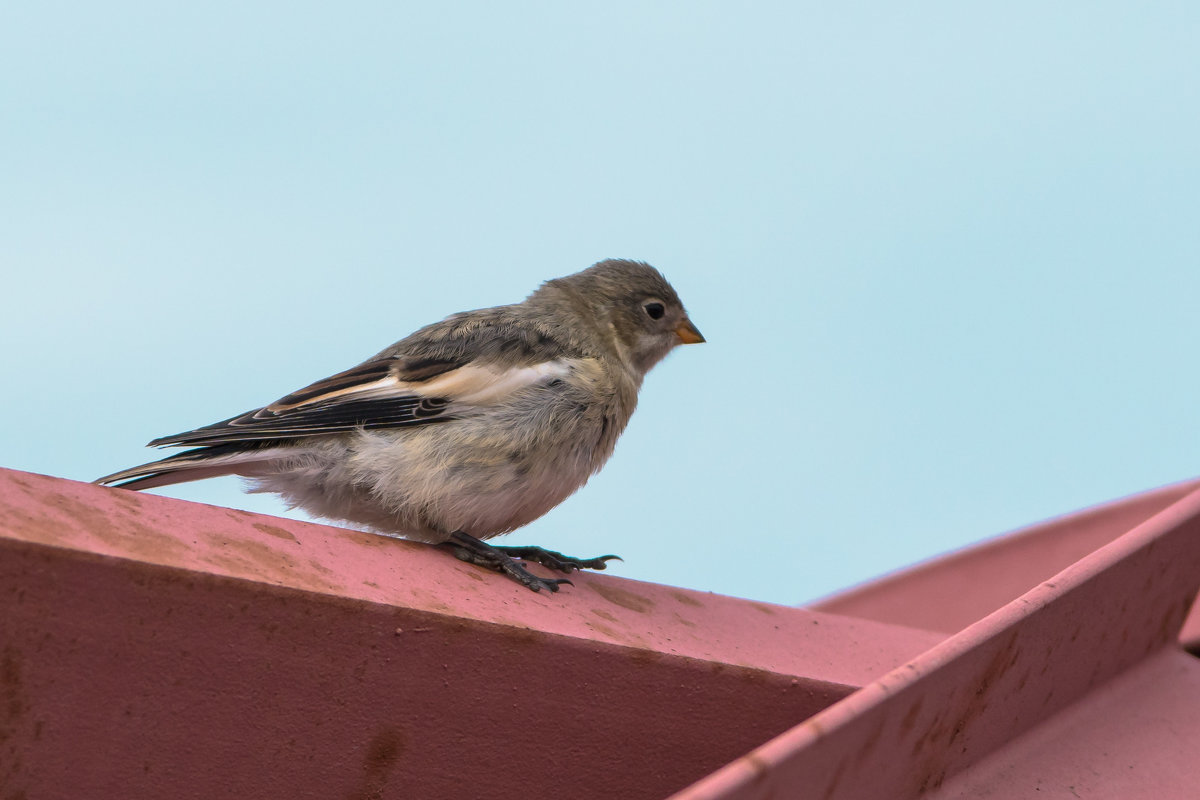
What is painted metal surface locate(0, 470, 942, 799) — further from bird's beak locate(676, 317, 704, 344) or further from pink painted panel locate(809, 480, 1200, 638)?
bird's beak locate(676, 317, 704, 344)

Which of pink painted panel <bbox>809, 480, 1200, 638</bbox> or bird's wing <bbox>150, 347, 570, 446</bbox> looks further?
pink painted panel <bbox>809, 480, 1200, 638</bbox>

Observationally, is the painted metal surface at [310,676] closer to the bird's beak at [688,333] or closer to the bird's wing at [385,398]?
the bird's wing at [385,398]

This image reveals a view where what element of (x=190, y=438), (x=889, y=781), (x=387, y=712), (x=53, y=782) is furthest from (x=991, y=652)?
(x=190, y=438)

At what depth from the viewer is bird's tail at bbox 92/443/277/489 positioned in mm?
3539

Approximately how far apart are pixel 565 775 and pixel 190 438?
1788mm

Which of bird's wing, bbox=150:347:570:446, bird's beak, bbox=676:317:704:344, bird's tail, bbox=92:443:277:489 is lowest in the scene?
bird's tail, bbox=92:443:277:489

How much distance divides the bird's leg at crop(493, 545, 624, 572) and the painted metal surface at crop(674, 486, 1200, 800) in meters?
1.58

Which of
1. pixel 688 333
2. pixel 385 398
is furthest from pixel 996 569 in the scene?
pixel 385 398

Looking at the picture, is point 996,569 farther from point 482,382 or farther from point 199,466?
point 199,466

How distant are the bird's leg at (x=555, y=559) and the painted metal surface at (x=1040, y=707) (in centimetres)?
158

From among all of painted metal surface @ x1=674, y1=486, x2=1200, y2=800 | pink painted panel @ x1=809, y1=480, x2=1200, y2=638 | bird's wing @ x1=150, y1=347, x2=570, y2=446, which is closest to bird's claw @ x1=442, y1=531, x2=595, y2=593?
bird's wing @ x1=150, y1=347, x2=570, y2=446

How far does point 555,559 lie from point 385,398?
73cm

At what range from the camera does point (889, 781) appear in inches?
82.0

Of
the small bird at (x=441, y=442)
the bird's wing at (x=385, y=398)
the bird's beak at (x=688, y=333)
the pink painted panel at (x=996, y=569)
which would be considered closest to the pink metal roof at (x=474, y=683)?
the small bird at (x=441, y=442)
